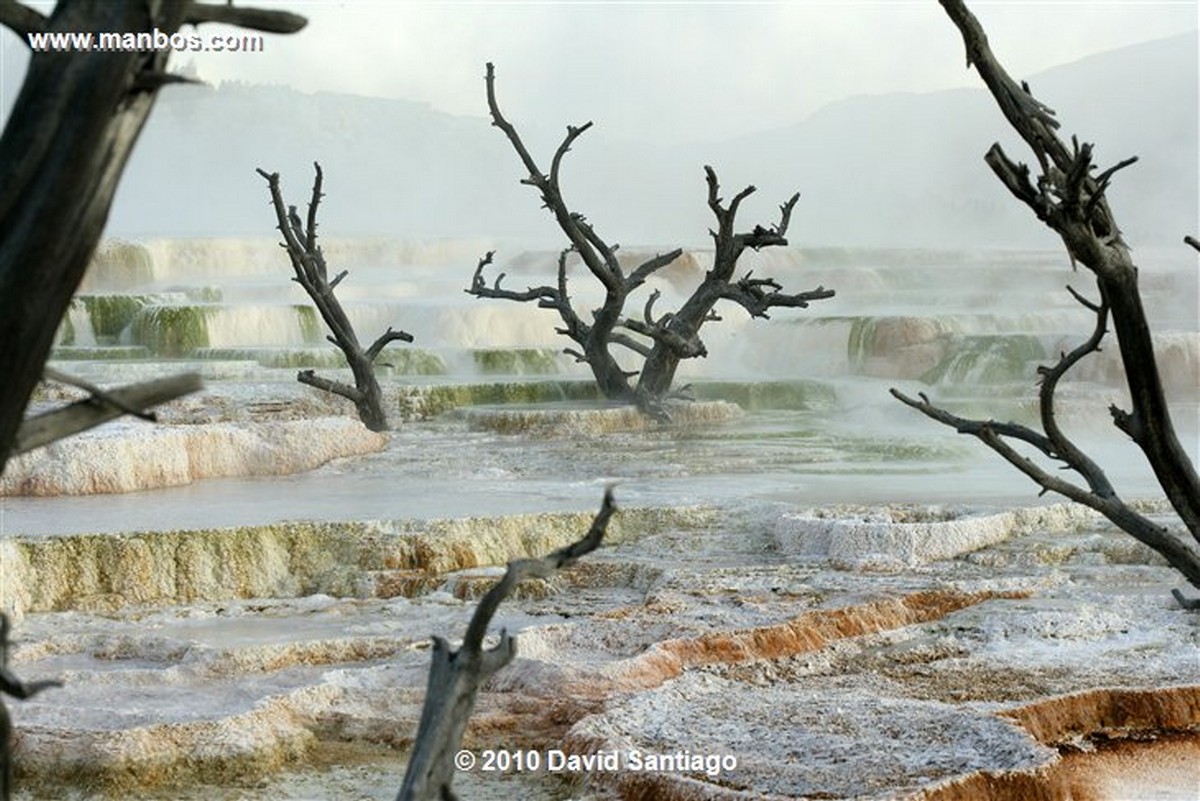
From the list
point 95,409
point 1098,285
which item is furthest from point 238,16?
point 1098,285

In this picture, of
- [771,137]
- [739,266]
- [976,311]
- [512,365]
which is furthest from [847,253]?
[771,137]

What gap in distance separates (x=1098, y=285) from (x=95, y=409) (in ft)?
5.20

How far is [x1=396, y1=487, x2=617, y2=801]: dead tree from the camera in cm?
180

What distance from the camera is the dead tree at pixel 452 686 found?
71.0 inches

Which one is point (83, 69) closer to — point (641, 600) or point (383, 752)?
point (383, 752)

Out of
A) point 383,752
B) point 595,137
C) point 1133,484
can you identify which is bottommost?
point 383,752

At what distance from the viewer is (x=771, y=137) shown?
66.5m

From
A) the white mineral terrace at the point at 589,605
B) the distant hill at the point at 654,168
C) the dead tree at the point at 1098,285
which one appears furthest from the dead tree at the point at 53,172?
the distant hill at the point at 654,168

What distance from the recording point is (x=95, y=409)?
A: 155cm

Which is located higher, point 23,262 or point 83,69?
point 83,69

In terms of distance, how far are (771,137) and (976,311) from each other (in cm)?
4794

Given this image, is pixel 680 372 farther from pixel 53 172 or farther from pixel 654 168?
pixel 654 168

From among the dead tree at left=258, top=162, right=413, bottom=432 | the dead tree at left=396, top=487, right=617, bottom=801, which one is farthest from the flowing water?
the dead tree at left=396, top=487, right=617, bottom=801

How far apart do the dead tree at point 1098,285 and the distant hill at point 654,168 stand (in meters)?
32.5
